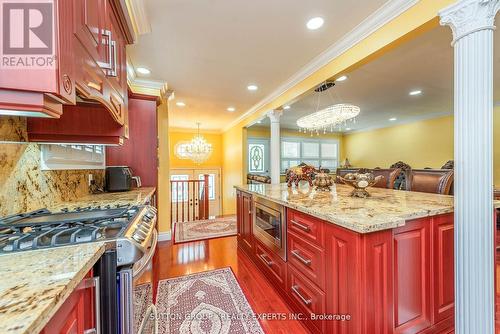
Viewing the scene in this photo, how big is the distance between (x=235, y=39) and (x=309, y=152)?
19.8 feet

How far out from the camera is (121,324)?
835 mm

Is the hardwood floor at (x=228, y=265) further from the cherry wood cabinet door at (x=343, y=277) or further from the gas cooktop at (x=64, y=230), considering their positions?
the gas cooktop at (x=64, y=230)

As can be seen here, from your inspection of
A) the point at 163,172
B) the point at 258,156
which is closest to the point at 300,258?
the point at 163,172

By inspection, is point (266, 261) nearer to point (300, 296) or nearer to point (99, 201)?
point (300, 296)

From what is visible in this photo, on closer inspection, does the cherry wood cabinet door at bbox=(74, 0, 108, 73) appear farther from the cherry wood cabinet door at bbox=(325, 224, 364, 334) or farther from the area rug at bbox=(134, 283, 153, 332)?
the cherry wood cabinet door at bbox=(325, 224, 364, 334)

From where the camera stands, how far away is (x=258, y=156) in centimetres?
690

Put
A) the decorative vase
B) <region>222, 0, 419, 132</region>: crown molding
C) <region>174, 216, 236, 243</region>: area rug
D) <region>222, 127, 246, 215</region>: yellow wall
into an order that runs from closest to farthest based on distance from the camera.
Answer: <region>222, 0, 419, 132</region>: crown molding < the decorative vase < <region>174, 216, 236, 243</region>: area rug < <region>222, 127, 246, 215</region>: yellow wall

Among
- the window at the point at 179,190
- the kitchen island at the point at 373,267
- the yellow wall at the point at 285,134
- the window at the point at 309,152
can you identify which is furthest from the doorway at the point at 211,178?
the kitchen island at the point at 373,267

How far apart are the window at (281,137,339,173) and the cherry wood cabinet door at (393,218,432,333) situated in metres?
5.72

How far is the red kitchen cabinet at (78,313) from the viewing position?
0.53 meters

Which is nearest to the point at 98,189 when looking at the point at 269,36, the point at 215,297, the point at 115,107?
the point at 115,107

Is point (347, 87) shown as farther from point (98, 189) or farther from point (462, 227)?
point (98, 189)

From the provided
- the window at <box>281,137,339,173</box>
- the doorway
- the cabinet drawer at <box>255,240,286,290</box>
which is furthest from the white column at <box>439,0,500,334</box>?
the doorway

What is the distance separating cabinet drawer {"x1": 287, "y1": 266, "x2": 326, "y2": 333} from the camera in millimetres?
1392
